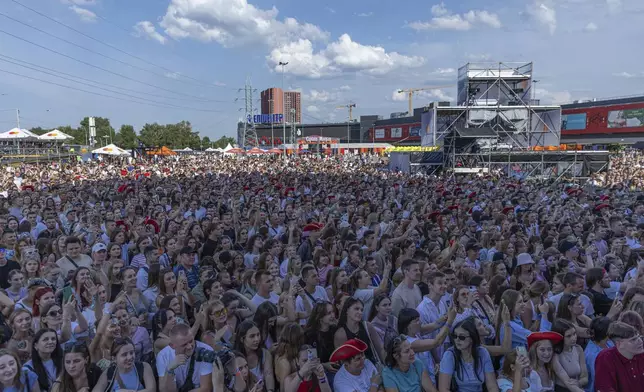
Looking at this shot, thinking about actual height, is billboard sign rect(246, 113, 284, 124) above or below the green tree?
above

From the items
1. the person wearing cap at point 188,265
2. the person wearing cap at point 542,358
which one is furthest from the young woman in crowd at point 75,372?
the person wearing cap at point 542,358

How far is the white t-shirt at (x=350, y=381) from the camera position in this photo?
3.55 m

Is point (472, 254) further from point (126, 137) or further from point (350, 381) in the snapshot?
point (126, 137)

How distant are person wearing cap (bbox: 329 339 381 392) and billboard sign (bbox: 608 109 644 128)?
172 feet

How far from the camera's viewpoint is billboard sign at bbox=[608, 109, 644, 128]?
151 ft

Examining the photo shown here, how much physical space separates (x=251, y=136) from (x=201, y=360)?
9730cm

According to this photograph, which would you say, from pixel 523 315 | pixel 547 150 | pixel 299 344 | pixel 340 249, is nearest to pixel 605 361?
pixel 523 315

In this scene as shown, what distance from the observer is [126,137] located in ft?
316

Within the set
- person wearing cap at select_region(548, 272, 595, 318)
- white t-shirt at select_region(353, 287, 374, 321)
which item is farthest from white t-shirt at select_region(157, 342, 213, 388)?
person wearing cap at select_region(548, 272, 595, 318)

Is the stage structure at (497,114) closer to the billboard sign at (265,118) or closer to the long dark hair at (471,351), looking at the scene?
the long dark hair at (471,351)

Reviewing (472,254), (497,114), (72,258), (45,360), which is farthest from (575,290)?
(497,114)

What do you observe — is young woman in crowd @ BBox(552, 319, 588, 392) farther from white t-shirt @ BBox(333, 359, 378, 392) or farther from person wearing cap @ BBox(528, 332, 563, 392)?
white t-shirt @ BBox(333, 359, 378, 392)

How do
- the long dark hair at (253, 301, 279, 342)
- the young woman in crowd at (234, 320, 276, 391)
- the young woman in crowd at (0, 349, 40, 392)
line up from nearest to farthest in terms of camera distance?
the young woman in crowd at (0, 349, 40, 392)
the young woman in crowd at (234, 320, 276, 391)
the long dark hair at (253, 301, 279, 342)

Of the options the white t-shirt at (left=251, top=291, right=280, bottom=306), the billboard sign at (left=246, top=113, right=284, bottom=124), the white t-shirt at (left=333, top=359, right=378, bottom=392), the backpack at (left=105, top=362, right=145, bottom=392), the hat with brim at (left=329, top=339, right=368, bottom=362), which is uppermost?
the billboard sign at (left=246, top=113, right=284, bottom=124)
